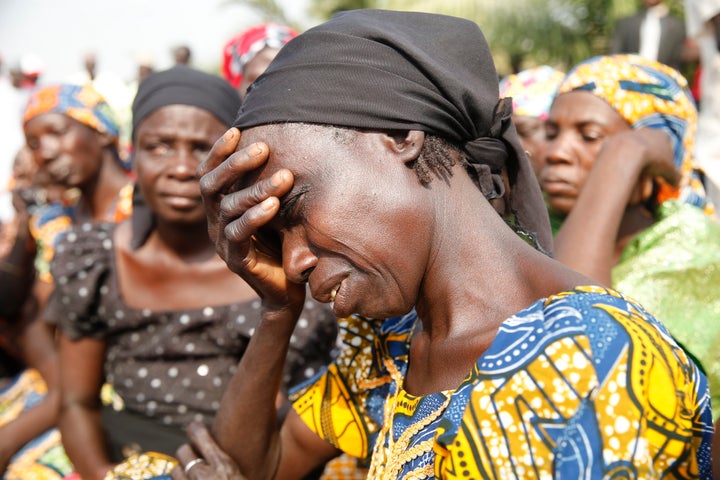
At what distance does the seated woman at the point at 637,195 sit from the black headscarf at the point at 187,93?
1406 millimetres

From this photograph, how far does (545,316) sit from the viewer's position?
148cm

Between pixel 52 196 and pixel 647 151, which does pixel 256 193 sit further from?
A: pixel 52 196

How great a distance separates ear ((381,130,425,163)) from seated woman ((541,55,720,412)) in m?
1.26

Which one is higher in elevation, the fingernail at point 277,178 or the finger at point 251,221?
the fingernail at point 277,178

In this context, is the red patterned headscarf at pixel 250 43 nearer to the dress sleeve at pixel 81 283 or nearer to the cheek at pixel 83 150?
the cheek at pixel 83 150

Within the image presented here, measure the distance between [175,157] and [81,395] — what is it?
3.55ft

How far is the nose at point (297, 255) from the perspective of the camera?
1.77 metres

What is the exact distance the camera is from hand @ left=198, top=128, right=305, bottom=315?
1710mm

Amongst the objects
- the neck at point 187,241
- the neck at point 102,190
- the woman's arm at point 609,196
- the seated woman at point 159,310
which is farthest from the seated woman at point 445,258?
the neck at point 102,190

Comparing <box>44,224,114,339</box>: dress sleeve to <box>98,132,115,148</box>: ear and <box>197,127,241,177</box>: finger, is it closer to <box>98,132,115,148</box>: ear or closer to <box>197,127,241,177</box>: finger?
<box>197,127,241,177</box>: finger

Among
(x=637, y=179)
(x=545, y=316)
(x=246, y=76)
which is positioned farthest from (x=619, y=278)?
(x=246, y=76)

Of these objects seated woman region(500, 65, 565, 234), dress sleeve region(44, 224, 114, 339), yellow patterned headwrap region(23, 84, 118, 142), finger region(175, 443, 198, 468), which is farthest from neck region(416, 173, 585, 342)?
yellow patterned headwrap region(23, 84, 118, 142)

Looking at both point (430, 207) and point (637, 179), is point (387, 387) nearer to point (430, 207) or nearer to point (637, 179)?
→ point (430, 207)

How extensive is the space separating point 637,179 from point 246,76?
7.70 ft
